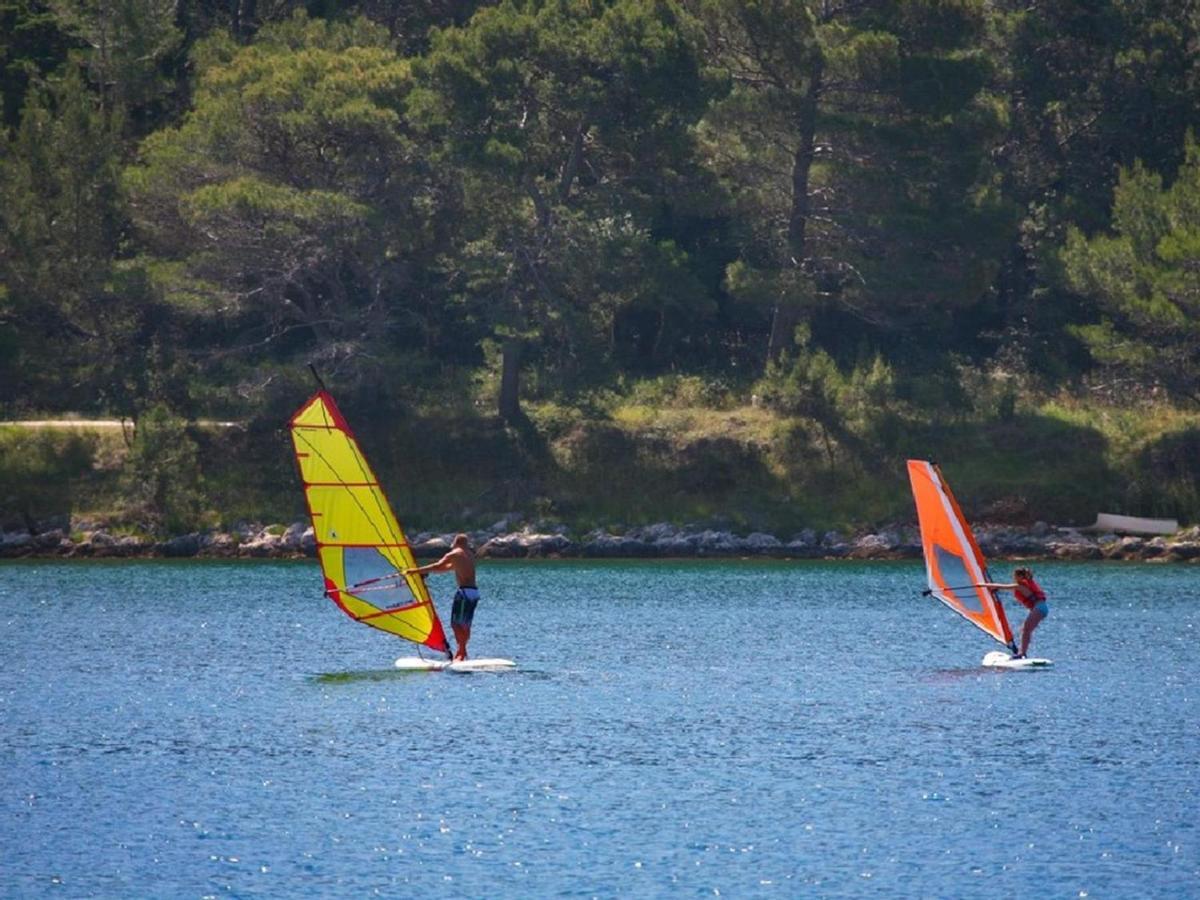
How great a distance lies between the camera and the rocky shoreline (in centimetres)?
5362

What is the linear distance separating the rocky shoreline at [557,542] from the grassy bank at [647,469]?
50 centimetres

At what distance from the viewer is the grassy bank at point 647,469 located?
54656 mm

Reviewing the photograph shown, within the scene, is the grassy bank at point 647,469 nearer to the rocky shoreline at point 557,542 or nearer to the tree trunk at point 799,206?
the rocky shoreline at point 557,542

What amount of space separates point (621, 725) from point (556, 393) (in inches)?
1364

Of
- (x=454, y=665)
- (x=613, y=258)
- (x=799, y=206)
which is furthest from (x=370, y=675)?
(x=799, y=206)

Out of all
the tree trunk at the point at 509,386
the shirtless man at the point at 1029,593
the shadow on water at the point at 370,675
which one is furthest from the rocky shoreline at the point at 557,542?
the shirtless man at the point at 1029,593

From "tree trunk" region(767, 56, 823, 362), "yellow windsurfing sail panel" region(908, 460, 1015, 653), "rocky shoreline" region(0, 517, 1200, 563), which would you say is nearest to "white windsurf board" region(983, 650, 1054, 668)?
"yellow windsurfing sail panel" region(908, 460, 1015, 653)

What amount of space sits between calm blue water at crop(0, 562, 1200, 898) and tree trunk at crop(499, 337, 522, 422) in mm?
19123

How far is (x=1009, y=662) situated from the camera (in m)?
30.8

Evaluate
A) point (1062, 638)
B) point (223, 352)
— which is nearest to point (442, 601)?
point (1062, 638)

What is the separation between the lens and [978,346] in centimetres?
6291

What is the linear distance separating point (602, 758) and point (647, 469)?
34.0 meters

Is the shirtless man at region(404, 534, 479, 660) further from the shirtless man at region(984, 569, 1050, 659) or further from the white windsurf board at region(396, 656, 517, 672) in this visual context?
the shirtless man at region(984, 569, 1050, 659)

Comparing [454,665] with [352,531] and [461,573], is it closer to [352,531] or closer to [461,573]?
[461,573]
